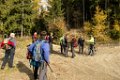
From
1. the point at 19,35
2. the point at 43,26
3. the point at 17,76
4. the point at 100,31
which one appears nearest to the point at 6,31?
the point at 19,35

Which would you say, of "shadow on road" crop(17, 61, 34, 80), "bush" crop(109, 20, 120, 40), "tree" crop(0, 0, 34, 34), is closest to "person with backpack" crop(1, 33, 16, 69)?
"shadow on road" crop(17, 61, 34, 80)

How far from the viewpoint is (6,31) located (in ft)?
180

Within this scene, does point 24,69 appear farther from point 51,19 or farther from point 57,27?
point 51,19

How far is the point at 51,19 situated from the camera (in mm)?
56875

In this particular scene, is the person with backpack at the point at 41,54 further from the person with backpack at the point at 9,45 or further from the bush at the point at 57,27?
the bush at the point at 57,27

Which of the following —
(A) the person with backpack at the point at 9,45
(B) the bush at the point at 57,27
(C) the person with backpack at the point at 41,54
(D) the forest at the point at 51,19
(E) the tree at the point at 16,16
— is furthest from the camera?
(E) the tree at the point at 16,16

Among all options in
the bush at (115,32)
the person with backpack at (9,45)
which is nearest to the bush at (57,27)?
the bush at (115,32)

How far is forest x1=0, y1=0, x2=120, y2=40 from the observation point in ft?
174

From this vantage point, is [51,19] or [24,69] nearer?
[24,69]

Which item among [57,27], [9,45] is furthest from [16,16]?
[9,45]

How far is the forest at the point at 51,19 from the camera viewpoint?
2093 inches

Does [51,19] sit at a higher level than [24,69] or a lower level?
lower

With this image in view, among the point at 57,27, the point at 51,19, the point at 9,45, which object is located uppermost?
the point at 9,45

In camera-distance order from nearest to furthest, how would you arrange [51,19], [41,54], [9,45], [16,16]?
[41,54] < [9,45] < [16,16] < [51,19]
